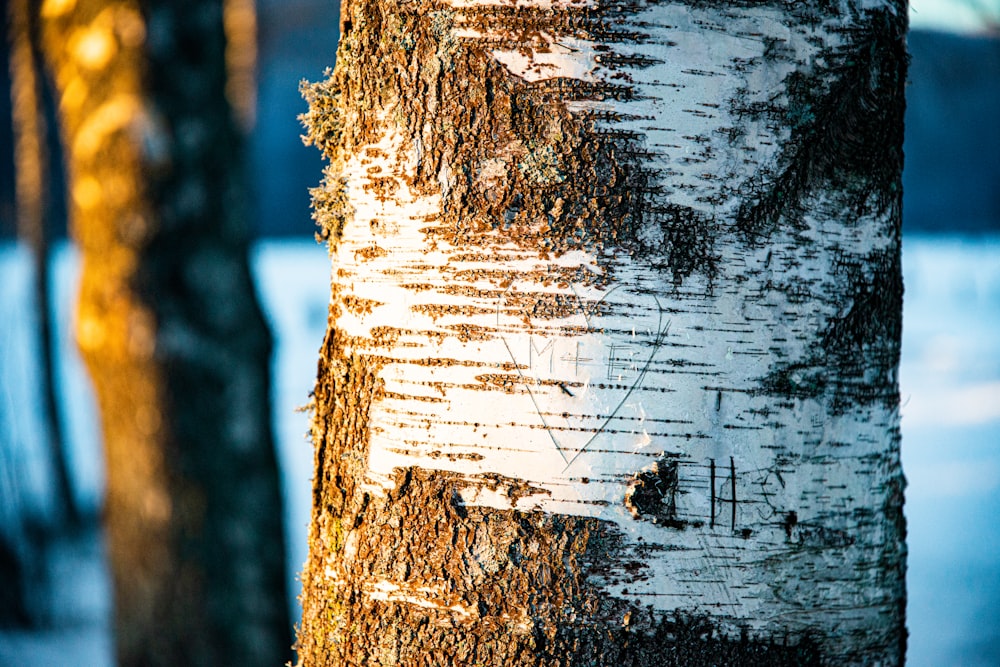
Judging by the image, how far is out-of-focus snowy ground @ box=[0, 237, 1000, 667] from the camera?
4293 millimetres

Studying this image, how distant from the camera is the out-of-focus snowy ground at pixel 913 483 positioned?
4.29 meters

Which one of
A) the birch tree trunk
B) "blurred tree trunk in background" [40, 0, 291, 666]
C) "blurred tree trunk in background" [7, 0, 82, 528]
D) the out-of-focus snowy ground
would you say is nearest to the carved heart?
the birch tree trunk

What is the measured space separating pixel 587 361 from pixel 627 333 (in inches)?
2.3

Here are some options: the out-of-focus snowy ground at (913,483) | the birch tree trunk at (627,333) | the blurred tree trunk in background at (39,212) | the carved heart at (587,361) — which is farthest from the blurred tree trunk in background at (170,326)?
the blurred tree trunk in background at (39,212)

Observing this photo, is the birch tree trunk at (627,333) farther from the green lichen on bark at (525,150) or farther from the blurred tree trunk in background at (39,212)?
the blurred tree trunk in background at (39,212)

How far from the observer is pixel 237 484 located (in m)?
2.85

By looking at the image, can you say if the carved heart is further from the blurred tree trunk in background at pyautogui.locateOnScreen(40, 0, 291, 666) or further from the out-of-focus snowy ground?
the blurred tree trunk in background at pyautogui.locateOnScreen(40, 0, 291, 666)

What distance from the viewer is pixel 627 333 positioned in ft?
2.86

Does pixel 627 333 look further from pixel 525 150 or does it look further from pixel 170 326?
pixel 170 326

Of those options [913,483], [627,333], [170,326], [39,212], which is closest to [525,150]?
[627,333]

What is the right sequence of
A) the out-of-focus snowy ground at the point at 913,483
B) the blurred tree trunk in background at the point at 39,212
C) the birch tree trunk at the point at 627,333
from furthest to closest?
1. the blurred tree trunk in background at the point at 39,212
2. the out-of-focus snowy ground at the point at 913,483
3. the birch tree trunk at the point at 627,333

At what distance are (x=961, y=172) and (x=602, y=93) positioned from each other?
15451 millimetres

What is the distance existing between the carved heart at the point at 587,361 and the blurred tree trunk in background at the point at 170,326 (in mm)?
2174

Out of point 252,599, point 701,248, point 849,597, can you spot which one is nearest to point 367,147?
point 701,248
